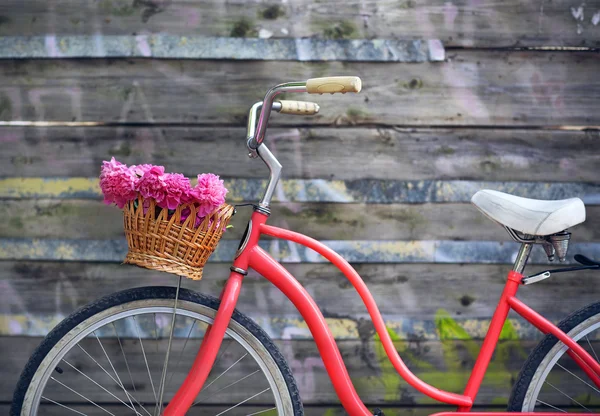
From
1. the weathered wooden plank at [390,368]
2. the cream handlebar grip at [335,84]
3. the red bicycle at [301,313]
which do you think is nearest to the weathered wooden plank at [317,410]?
the weathered wooden plank at [390,368]

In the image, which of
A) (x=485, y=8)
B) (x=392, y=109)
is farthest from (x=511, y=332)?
(x=485, y=8)

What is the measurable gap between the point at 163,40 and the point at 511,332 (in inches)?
64.5

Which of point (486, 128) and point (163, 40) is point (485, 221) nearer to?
point (486, 128)

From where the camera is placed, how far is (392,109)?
211 centimetres

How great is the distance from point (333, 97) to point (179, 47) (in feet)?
1.88

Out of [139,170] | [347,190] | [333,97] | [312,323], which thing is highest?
[333,97]

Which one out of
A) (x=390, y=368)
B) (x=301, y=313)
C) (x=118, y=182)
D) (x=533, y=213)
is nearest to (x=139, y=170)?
(x=118, y=182)

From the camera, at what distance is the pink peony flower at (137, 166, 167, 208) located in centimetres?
144

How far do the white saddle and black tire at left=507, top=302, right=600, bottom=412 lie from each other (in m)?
0.29

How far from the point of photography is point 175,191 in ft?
4.74

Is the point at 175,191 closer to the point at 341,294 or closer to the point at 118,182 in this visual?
the point at 118,182

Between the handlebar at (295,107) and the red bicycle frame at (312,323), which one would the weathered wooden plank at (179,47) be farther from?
the red bicycle frame at (312,323)

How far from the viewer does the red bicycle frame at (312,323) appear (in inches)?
61.7

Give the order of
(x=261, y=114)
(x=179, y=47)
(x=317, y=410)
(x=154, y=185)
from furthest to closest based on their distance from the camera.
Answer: (x=317, y=410) → (x=179, y=47) → (x=261, y=114) → (x=154, y=185)
